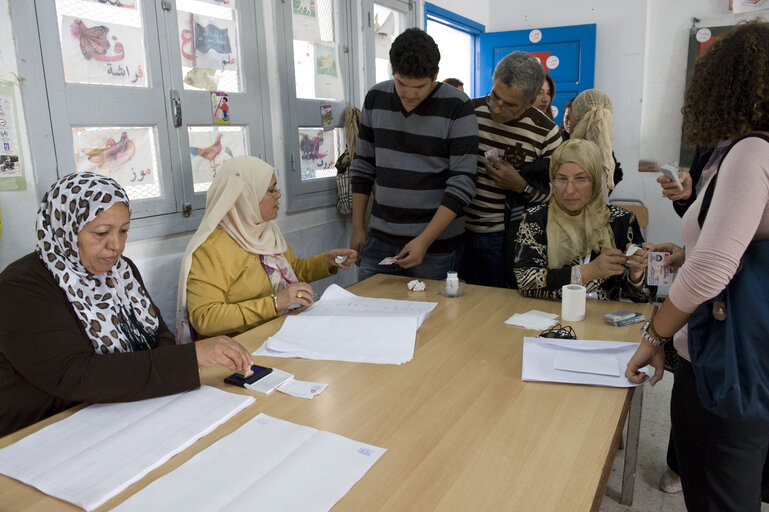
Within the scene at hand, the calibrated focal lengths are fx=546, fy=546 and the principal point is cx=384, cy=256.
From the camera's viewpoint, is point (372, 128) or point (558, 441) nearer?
point (558, 441)

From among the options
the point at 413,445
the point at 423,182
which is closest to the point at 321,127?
the point at 423,182

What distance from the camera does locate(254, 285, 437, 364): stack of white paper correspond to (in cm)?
144

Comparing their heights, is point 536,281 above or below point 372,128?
below

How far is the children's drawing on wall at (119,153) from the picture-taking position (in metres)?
1.86

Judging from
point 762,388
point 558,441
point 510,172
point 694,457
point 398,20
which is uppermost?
point 398,20

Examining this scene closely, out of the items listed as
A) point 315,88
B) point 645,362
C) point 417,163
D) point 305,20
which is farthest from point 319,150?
point 645,362

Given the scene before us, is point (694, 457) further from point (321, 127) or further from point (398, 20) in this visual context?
point (398, 20)

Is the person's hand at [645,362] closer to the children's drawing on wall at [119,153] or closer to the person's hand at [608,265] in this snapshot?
the person's hand at [608,265]

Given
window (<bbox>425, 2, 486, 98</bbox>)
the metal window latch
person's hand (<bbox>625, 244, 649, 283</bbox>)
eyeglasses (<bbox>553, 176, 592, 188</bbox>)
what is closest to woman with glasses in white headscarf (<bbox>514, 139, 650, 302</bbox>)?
eyeglasses (<bbox>553, 176, 592, 188</bbox>)

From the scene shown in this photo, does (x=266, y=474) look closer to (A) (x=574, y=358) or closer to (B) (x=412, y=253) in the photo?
(A) (x=574, y=358)

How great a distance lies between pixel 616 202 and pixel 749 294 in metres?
3.75

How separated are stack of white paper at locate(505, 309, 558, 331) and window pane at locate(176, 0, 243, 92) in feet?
5.06

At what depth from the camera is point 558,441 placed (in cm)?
102

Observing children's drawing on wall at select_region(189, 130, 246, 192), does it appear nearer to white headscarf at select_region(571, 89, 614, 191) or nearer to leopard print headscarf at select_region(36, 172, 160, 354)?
leopard print headscarf at select_region(36, 172, 160, 354)
